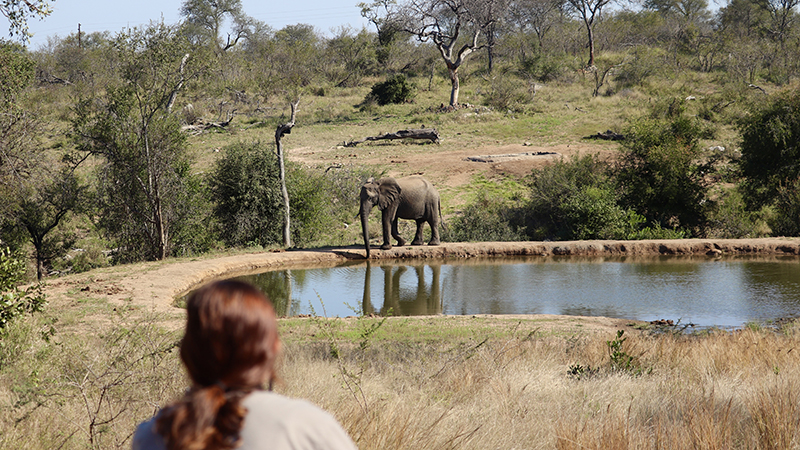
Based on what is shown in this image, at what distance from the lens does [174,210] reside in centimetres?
1847

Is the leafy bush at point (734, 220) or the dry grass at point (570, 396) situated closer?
the dry grass at point (570, 396)

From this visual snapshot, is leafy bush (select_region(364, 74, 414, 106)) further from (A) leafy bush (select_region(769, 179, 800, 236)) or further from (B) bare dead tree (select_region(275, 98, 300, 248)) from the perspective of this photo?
(A) leafy bush (select_region(769, 179, 800, 236))

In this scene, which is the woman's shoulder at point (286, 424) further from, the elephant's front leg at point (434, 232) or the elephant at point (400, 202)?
the elephant's front leg at point (434, 232)

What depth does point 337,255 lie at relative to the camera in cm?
1748

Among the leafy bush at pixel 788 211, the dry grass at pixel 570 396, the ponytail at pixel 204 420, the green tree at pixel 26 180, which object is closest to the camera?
the ponytail at pixel 204 420

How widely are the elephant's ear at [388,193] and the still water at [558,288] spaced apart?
5.86 ft

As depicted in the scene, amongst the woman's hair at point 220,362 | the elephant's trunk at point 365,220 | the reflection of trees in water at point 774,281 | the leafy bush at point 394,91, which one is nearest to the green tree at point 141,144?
the elephant's trunk at point 365,220

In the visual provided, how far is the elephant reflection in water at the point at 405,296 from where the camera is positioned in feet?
42.2

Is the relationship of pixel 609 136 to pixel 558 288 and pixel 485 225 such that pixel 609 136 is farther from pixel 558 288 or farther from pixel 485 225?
pixel 558 288

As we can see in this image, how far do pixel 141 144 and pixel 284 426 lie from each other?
17296mm

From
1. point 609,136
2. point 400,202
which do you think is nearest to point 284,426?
point 400,202

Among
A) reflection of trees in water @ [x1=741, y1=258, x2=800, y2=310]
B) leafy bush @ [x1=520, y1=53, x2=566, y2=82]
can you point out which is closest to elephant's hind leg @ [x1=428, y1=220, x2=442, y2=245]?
reflection of trees in water @ [x1=741, y1=258, x2=800, y2=310]

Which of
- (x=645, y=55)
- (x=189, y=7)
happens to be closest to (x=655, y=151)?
(x=645, y=55)

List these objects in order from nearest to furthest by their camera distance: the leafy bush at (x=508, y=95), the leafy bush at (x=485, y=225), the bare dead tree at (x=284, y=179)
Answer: the bare dead tree at (x=284, y=179) < the leafy bush at (x=485, y=225) < the leafy bush at (x=508, y=95)
